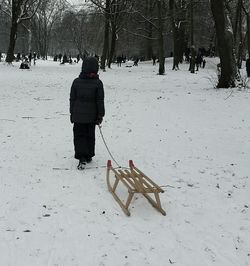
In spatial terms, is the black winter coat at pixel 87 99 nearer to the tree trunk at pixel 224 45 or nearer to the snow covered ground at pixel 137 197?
the snow covered ground at pixel 137 197

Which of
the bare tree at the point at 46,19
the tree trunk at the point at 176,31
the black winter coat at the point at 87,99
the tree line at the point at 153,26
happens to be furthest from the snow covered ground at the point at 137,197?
the bare tree at the point at 46,19

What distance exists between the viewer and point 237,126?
11.8 metres

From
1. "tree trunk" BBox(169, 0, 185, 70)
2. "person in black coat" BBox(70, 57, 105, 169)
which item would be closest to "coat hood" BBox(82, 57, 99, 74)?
"person in black coat" BBox(70, 57, 105, 169)

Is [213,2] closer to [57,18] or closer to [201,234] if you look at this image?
[201,234]

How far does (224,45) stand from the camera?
1820cm

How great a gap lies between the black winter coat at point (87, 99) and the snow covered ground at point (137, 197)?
1.00 metres

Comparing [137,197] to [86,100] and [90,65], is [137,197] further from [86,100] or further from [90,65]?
[90,65]

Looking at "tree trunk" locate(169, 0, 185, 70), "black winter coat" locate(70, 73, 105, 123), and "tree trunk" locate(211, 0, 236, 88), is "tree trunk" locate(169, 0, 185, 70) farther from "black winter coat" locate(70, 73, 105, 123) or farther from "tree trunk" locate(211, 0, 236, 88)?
"black winter coat" locate(70, 73, 105, 123)

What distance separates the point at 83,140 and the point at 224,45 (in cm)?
1193

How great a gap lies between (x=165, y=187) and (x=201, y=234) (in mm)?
1750

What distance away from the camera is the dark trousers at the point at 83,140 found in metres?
8.10

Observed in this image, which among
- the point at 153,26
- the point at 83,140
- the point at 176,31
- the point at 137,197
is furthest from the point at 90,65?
the point at 153,26

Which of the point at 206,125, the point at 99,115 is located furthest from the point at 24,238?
the point at 206,125

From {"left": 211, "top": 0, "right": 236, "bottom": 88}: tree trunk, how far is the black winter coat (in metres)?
11.2
